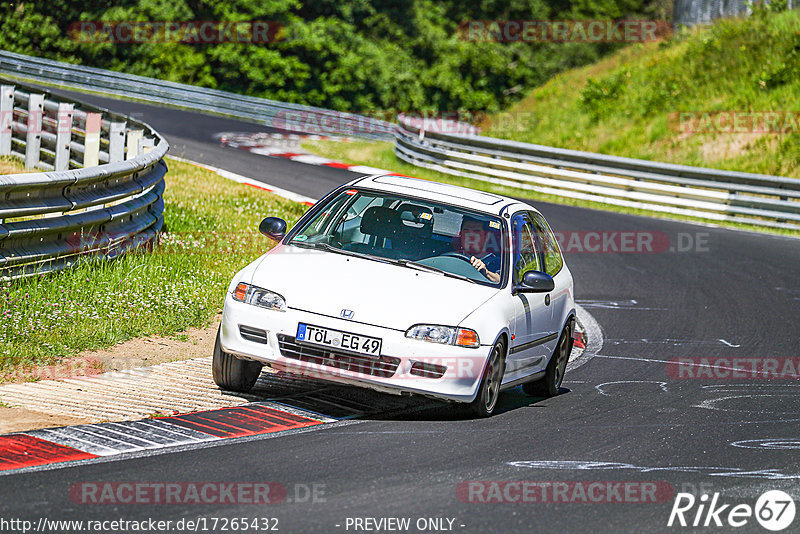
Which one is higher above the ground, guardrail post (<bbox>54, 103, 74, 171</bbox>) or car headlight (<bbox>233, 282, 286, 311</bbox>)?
car headlight (<bbox>233, 282, 286, 311</bbox>)

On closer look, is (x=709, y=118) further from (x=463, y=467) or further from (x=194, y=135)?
(x=463, y=467)

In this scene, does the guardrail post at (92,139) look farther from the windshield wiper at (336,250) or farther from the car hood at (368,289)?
the car hood at (368,289)

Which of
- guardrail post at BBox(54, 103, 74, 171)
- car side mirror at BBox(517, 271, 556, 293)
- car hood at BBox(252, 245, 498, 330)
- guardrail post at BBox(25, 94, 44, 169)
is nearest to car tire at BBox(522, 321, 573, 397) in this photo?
car side mirror at BBox(517, 271, 556, 293)

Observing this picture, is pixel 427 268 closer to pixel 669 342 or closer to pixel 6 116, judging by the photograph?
pixel 669 342

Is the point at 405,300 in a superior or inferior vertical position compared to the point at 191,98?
superior

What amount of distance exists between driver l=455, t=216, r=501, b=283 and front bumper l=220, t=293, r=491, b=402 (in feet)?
2.95

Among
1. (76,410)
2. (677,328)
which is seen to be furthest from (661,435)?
(677,328)

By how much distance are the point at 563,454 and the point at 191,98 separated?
33408mm

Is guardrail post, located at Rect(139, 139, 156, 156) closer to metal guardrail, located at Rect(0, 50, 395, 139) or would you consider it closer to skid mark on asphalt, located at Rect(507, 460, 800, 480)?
skid mark on asphalt, located at Rect(507, 460, 800, 480)

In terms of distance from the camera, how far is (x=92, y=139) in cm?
1688

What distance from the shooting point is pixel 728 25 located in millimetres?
35344

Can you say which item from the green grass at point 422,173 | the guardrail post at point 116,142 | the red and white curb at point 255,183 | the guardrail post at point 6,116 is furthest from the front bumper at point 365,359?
the green grass at point 422,173

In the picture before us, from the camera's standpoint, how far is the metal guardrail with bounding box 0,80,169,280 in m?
9.54

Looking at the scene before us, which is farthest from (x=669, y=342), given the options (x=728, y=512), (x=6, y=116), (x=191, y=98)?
(x=191, y=98)
